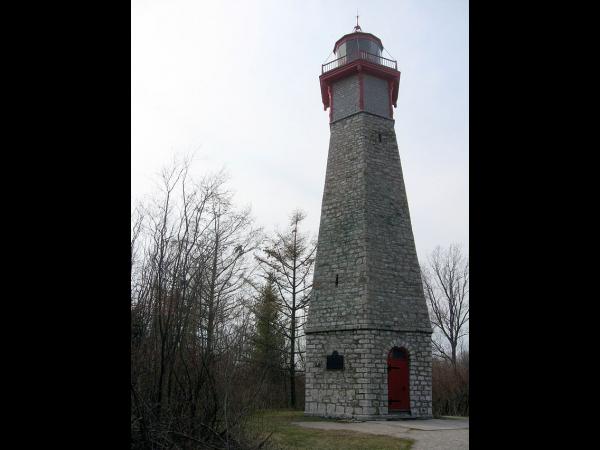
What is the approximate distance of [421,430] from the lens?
11859 mm

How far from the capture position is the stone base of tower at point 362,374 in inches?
560

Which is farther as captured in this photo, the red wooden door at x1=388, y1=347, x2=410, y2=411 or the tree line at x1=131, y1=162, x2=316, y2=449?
the red wooden door at x1=388, y1=347, x2=410, y2=411

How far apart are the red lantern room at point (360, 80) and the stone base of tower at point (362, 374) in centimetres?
777

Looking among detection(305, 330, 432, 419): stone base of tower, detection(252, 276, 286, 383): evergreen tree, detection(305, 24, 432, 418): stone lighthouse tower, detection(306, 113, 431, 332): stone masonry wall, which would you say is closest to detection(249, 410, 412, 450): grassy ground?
detection(305, 330, 432, 419): stone base of tower

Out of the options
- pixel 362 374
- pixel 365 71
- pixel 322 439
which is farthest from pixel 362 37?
pixel 322 439

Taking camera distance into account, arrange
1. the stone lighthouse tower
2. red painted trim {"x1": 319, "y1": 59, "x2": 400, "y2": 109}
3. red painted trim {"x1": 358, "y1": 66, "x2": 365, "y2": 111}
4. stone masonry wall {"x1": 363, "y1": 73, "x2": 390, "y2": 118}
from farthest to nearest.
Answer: red painted trim {"x1": 319, "y1": 59, "x2": 400, "y2": 109}, stone masonry wall {"x1": 363, "y1": 73, "x2": 390, "y2": 118}, red painted trim {"x1": 358, "y1": 66, "x2": 365, "y2": 111}, the stone lighthouse tower

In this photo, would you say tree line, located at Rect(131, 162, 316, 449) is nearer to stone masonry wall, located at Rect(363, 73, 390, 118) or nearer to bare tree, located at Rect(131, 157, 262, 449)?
bare tree, located at Rect(131, 157, 262, 449)

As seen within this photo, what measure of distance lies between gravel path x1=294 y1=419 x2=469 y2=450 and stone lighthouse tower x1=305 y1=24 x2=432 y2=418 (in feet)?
3.49

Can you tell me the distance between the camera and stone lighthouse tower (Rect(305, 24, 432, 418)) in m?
14.6

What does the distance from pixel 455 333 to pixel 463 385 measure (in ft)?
30.9

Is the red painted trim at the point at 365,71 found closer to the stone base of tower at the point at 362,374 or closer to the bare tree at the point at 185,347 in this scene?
the stone base of tower at the point at 362,374

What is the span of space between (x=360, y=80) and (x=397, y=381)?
33.2ft

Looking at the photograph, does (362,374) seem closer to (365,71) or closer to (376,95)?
(376,95)
